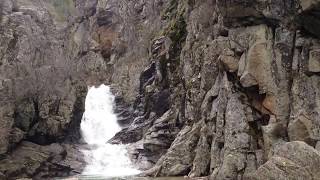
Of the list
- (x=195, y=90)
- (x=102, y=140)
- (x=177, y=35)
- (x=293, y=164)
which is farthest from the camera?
(x=102, y=140)

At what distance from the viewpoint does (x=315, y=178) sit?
21.2 metres

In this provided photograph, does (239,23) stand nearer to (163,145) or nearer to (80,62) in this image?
(163,145)

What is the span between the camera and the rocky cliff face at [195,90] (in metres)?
29.0

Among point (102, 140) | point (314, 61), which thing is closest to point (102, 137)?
point (102, 140)

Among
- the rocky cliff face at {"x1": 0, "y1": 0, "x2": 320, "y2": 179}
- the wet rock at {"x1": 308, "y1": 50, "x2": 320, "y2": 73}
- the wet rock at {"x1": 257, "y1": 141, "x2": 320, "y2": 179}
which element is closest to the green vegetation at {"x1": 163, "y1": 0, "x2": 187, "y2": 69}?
the rocky cliff face at {"x1": 0, "y1": 0, "x2": 320, "y2": 179}

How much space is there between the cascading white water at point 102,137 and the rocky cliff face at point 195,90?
61.2 inches

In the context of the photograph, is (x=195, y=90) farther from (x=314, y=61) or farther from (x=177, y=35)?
(x=314, y=61)

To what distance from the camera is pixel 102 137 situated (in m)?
64.6

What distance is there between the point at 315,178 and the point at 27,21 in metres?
45.9

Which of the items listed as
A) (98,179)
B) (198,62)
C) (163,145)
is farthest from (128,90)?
(98,179)

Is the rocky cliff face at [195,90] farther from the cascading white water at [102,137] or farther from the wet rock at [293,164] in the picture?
the cascading white water at [102,137]

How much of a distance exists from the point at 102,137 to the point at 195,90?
2431 centimetres

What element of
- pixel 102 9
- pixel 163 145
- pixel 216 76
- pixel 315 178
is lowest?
pixel 315 178

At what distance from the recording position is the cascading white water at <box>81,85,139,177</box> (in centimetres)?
4955
